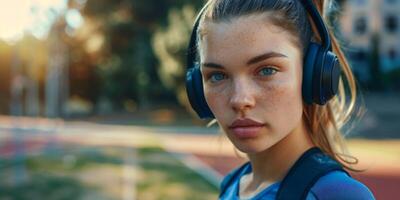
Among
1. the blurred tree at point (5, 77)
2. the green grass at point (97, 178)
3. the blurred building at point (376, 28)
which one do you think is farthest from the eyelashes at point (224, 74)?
the blurred tree at point (5, 77)

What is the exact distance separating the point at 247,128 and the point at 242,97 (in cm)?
8

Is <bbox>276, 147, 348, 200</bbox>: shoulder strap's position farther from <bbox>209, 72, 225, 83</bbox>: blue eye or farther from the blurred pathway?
the blurred pathway

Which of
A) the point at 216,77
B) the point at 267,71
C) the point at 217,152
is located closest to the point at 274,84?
the point at 267,71

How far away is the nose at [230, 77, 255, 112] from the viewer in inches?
46.6

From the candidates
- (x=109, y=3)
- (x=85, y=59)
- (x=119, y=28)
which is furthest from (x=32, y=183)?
(x=85, y=59)

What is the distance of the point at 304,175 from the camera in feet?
3.77

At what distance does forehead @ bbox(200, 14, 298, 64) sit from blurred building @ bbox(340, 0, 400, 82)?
3840cm

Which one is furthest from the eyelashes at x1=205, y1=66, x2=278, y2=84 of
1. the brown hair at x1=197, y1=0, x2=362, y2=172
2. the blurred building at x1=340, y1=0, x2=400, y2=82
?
the blurred building at x1=340, y1=0, x2=400, y2=82

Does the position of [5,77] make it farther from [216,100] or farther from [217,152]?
[216,100]

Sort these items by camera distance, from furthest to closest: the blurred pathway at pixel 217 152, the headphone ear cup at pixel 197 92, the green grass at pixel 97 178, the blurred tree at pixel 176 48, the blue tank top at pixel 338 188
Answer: the blurred tree at pixel 176 48 < the blurred pathway at pixel 217 152 < the green grass at pixel 97 178 < the headphone ear cup at pixel 197 92 < the blue tank top at pixel 338 188

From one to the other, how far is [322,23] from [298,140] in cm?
31

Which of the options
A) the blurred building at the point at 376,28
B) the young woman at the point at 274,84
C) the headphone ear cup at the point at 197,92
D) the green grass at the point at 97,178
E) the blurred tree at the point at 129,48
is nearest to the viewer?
the young woman at the point at 274,84

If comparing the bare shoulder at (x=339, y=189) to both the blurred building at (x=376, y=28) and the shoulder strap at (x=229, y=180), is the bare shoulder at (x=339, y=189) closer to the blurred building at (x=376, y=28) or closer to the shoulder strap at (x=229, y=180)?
the shoulder strap at (x=229, y=180)

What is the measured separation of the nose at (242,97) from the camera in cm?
118
